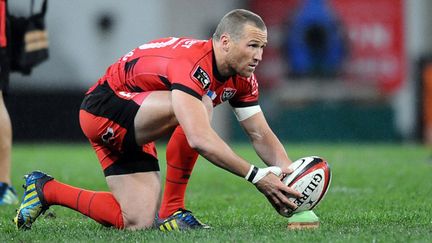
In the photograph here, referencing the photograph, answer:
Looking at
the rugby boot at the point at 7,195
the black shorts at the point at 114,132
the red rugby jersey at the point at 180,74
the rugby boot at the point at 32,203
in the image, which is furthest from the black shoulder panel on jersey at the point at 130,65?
the rugby boot at the point at 7,195

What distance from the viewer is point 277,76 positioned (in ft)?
65.0

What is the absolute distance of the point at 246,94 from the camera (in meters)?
5.72

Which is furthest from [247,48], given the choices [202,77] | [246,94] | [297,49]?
[297,49]

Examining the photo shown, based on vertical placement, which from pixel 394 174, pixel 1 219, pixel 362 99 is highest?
pixel 1 219

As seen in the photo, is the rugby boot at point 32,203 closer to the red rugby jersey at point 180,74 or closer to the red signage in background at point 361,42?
the red rugby jersey at point 180,74

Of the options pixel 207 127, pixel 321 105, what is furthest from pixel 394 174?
pixel 321 105

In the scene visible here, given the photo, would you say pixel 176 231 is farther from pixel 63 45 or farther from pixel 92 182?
pixel 63 45

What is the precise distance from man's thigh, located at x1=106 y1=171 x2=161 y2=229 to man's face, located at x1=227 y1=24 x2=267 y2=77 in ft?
2.73

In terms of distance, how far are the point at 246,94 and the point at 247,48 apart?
509 millimetres

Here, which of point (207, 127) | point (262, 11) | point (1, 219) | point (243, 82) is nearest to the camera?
point (207, 127)

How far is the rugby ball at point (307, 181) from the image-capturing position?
5.13 metres

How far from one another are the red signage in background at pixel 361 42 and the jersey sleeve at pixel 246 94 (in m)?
13.9

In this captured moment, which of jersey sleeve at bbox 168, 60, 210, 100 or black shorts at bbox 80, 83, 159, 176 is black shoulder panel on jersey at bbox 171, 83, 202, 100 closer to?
jersey sleeve at bbox 168, 60, 210, 100

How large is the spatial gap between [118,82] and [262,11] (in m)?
14.8
